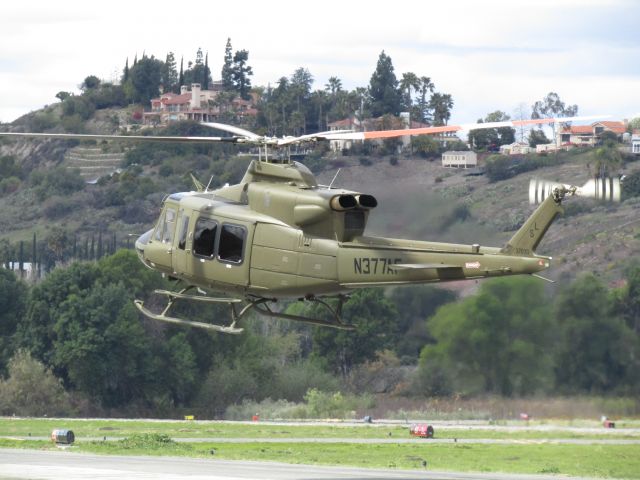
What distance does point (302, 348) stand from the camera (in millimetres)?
110812

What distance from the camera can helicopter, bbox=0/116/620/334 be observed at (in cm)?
3319

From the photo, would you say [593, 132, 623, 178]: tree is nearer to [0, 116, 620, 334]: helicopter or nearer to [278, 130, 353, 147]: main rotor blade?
[278, 130, 353, 147]: main rotor blade

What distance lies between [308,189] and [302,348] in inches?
2985

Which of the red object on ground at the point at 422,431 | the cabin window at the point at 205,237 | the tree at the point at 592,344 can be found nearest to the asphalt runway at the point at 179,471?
the cabin window at the point at 205,237

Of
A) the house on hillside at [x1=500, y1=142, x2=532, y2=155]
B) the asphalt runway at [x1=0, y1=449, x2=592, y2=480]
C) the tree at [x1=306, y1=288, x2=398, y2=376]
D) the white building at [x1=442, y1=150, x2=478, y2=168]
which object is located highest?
the house on hillside at [x1=500, y1=142, x2=532, y2=155]

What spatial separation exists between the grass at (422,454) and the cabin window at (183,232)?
1609cm

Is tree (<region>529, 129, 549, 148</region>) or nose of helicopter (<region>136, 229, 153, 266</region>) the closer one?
nose of helicopter (<region>136, 229, 153, 266</region>)

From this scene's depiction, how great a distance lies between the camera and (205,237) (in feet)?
119

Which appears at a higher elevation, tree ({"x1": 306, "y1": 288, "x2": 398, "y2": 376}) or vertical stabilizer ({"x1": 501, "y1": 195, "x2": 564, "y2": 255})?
vertical stabilizer ({"x1": 501, "y1": 195, "x2": 564, "y2": 255})

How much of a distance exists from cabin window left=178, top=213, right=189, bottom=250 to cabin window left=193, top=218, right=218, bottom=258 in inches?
15.8

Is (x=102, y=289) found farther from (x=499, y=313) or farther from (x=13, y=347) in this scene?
(x=499, y=313)

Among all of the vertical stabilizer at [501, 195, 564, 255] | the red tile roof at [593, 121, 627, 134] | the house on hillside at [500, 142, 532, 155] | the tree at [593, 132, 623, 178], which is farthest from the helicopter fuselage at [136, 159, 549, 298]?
the house on hillside at [500, 142, 532, 155]

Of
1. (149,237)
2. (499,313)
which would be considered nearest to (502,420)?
(499,313)

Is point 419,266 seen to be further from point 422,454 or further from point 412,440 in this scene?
point 412,440
